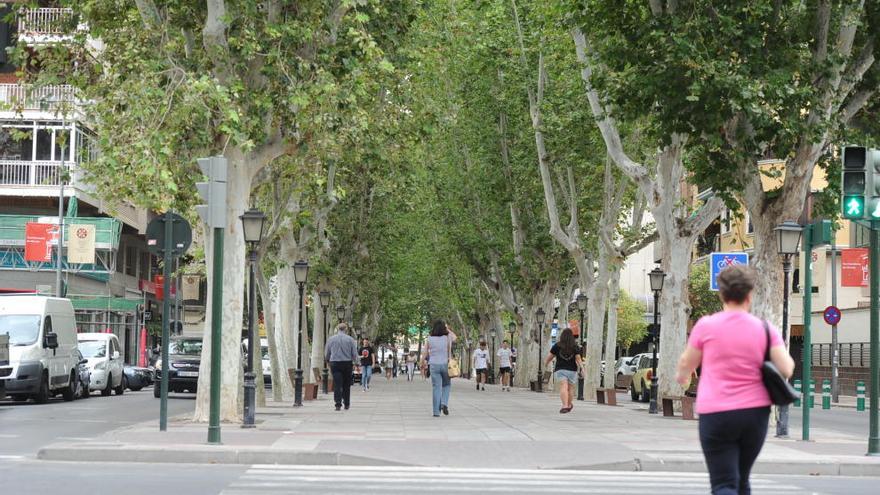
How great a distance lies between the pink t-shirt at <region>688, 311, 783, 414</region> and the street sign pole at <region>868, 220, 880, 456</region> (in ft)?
32.9

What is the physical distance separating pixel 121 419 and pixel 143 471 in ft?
38.8

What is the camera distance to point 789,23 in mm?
22266

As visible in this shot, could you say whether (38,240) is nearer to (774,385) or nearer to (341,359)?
(341,359)

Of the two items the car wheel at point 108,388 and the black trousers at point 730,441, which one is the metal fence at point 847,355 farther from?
the black trousers at point 730,441

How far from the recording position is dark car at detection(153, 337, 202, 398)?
37.1 m

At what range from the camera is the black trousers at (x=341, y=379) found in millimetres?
28203

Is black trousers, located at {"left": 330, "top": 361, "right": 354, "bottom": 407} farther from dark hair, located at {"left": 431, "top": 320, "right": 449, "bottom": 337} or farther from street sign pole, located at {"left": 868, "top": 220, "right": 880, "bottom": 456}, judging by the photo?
street sign pole, located at {"left": 868, "top": 220, "right": 880, "bottom": 456}

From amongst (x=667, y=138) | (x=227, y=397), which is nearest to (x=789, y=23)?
(x=667, y=138)

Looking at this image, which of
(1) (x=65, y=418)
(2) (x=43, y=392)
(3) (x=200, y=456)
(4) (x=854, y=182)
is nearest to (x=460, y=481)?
(3) (x=200, y=456)

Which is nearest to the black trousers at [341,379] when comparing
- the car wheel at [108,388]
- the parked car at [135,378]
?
the car wheel at [108,388]

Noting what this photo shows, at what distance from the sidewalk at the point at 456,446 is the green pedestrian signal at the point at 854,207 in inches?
118

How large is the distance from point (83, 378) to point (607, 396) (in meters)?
14.1

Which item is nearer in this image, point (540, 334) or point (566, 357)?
point (566, 357)

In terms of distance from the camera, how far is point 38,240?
47219 millimetres
